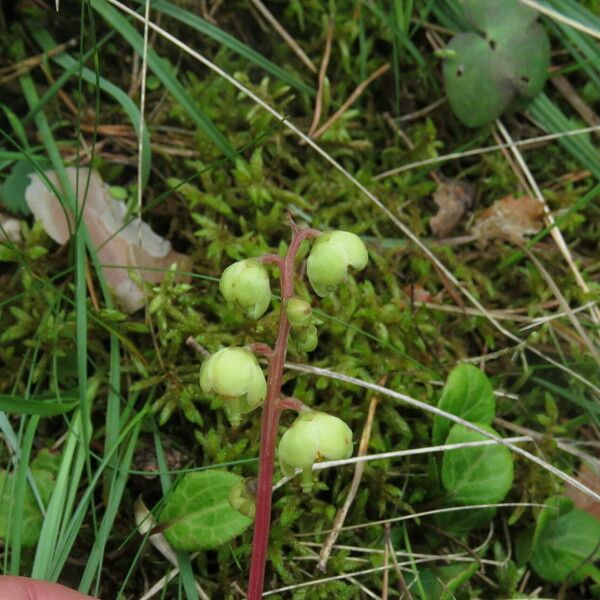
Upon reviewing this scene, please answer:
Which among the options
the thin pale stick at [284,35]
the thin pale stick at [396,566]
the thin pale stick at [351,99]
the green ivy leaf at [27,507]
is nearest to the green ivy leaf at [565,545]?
the thin pale stick at [396,566]

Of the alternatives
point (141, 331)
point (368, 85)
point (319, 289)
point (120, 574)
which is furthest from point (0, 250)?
point (368, 85)

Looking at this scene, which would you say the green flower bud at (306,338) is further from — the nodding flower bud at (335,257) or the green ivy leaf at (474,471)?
the green ivy leaf at (474,471)

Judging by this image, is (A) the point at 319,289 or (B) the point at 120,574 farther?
(B) the point at 120,574

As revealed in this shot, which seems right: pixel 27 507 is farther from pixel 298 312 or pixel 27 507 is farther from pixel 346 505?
pixel 298 312

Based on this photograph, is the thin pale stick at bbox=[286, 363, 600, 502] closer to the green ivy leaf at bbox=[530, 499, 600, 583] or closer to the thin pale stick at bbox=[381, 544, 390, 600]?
the green ivy leaf at bbox=[530, 499, 600, 583]

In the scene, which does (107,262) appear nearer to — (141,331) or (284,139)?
(141,331)

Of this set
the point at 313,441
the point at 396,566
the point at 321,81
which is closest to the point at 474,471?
the point at 396,566
